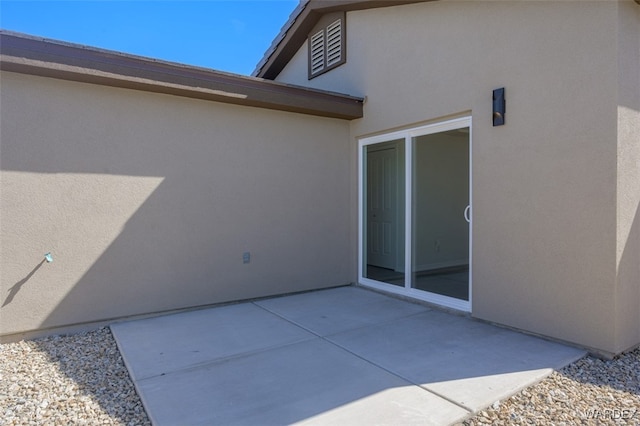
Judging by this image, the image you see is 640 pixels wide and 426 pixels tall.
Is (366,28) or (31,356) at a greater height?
(366,28)

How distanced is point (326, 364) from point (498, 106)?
11.4 feet

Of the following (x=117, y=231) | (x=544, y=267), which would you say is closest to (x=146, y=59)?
(x=117, y=231)

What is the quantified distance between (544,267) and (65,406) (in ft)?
15.1

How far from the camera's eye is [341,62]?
282 inches

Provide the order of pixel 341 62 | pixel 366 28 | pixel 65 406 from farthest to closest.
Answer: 1. pixel 341 62
2. pixel 366 28
3. pixel 65 406

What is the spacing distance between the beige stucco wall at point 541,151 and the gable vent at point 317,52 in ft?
8.73

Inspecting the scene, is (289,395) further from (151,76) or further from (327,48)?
(327,48)

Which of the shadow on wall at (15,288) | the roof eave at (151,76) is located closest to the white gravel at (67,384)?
the shadow on wall at (15,288)

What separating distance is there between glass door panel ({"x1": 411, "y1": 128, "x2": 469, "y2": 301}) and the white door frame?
71 millimetres

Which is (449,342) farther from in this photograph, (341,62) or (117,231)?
(341,62)

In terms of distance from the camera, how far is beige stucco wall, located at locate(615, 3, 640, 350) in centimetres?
371

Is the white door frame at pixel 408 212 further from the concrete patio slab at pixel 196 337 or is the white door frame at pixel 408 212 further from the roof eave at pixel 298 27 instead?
the concrete patio slab at pixel 196 337

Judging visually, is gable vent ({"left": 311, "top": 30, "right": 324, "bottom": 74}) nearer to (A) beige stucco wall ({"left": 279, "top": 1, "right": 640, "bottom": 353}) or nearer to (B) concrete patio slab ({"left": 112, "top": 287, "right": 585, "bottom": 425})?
(A) beige stucco wall ({"left": 279, "top": 1, "right": 640, "bottom": 353})

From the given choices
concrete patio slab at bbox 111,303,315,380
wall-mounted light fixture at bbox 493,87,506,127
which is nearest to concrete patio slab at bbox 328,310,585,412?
concrete patio slab at bbox 111,303,315,380
